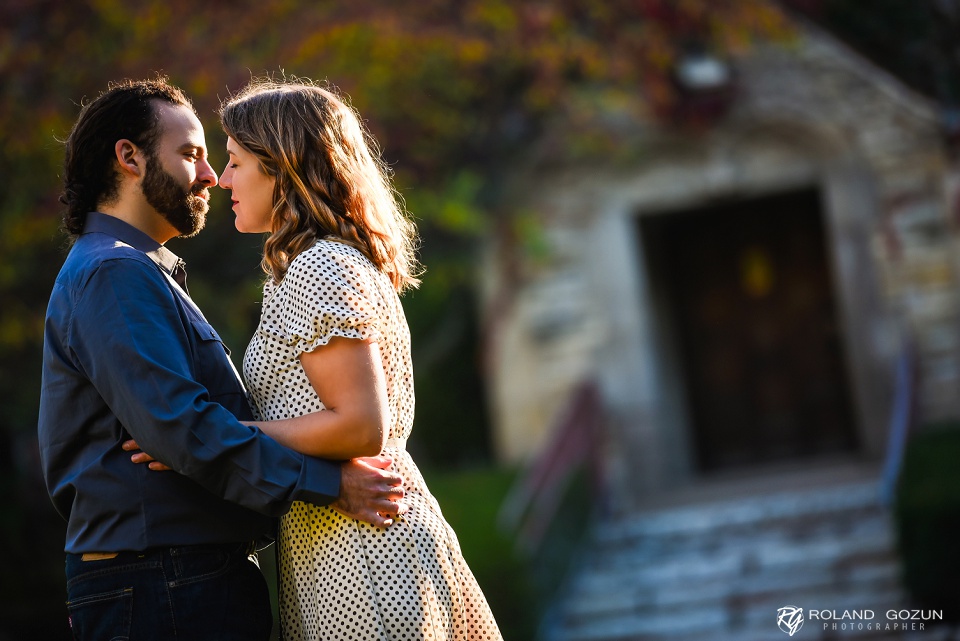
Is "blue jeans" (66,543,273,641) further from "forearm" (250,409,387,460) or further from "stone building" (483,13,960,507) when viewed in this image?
"stone building" (483,13,960,507)

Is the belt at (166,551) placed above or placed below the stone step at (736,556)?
Result: above

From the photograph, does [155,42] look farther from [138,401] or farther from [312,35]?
[138,401]

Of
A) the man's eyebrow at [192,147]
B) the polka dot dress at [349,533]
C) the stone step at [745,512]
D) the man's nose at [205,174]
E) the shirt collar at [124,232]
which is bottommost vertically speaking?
the stone step at [745,512]

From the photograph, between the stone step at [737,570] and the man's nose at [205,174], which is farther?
the stone step at [737,570]

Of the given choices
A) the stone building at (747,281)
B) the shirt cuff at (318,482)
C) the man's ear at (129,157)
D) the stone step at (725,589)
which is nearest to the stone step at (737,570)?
the stone step at (725,589)

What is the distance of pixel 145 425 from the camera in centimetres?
225

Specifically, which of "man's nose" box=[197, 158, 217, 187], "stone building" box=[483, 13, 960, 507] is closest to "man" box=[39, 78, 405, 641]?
"man's nose" box=[197, 158, 217, 187]

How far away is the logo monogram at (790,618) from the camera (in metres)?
6.54

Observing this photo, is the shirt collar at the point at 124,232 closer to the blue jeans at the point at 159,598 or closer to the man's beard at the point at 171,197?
the man's beard at the point at 171,197

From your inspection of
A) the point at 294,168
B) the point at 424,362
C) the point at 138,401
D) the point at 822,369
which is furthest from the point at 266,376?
the point at 424,362

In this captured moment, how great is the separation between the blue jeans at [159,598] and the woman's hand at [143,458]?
0.55ft

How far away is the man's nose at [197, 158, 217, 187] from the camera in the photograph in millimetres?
2646

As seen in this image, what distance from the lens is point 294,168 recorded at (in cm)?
240

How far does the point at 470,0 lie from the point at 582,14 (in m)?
1.18
